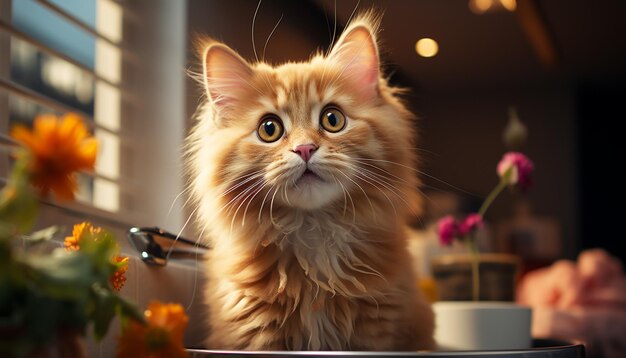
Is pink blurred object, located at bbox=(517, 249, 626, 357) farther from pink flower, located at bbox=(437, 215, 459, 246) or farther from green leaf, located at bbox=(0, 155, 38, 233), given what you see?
green leaf, located at bbox=(0, 155, 38, 233)

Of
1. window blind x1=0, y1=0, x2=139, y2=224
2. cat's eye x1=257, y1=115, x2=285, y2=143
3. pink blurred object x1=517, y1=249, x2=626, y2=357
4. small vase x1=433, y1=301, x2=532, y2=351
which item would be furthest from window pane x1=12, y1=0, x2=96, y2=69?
pink blurred object x1=517, y1=249, x2=626, y2=357

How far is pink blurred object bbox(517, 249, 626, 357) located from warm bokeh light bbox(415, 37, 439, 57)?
3.14ft

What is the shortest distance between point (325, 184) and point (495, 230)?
4.09 meters

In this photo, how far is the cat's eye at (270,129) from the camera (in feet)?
3.34

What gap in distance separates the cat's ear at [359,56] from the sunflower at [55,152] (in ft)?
1.93

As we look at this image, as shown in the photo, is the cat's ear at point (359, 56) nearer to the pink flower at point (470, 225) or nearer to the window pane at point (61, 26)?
the window pane at point (61, 26)

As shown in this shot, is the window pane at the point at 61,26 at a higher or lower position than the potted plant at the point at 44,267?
higher

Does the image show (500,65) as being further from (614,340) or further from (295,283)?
(295,283)

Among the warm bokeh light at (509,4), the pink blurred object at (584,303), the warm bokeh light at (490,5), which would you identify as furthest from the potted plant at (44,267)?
the warm bokeh light at (509,4)

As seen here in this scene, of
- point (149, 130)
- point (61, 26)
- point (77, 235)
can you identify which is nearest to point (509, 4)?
point (149, 130)

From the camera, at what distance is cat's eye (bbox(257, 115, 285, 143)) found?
1018 mm

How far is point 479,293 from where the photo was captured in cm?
171

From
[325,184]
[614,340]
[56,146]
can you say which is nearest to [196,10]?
[325,184]

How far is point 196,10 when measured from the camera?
119 cm
